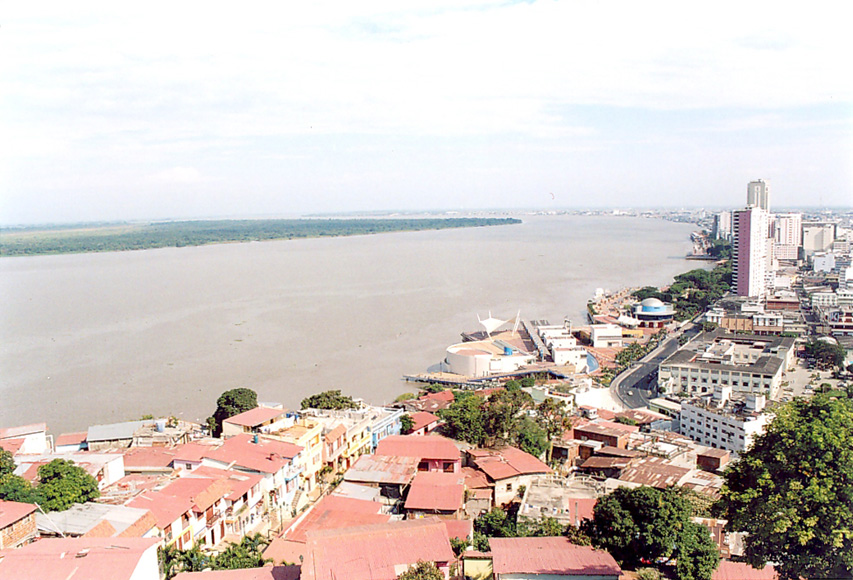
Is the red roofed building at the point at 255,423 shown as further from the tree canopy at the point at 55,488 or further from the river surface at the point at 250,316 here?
the river surface at the point at 250,316

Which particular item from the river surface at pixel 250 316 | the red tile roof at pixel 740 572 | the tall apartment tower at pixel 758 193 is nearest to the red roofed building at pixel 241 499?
the red tile roof at pixel 740 572

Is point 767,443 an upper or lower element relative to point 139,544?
upper

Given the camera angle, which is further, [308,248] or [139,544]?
[308,248]

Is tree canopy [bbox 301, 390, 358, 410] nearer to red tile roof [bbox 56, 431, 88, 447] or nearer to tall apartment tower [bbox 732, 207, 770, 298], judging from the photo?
red tile roof [bbox 56, 431, 88, 447]

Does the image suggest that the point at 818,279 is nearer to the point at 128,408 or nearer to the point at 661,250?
the point at 661,250

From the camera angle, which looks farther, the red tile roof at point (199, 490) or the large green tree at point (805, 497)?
the red tile roof at point (199, 490)

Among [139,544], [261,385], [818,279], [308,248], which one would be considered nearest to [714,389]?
[261,385]

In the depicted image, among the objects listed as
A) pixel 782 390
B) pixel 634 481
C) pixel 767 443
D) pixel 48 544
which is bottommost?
pixel 782 390
